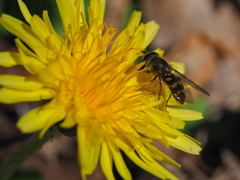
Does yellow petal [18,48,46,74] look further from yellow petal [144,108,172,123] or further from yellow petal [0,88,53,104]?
yellow petal [144,108,172,123]

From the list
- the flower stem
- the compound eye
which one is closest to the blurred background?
the flower stem

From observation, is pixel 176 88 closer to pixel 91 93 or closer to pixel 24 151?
pixel 91 93

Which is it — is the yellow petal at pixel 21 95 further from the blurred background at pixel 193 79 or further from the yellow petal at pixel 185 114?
the blurred background at pixel 193 79

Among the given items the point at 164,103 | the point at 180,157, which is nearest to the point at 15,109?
the point at 164,103

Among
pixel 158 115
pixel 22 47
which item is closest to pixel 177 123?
pixel 158 115

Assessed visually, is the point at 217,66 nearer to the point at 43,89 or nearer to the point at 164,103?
the point at 164,103

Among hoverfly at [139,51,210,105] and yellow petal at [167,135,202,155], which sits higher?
hoverfly at [139,51,210,105]
